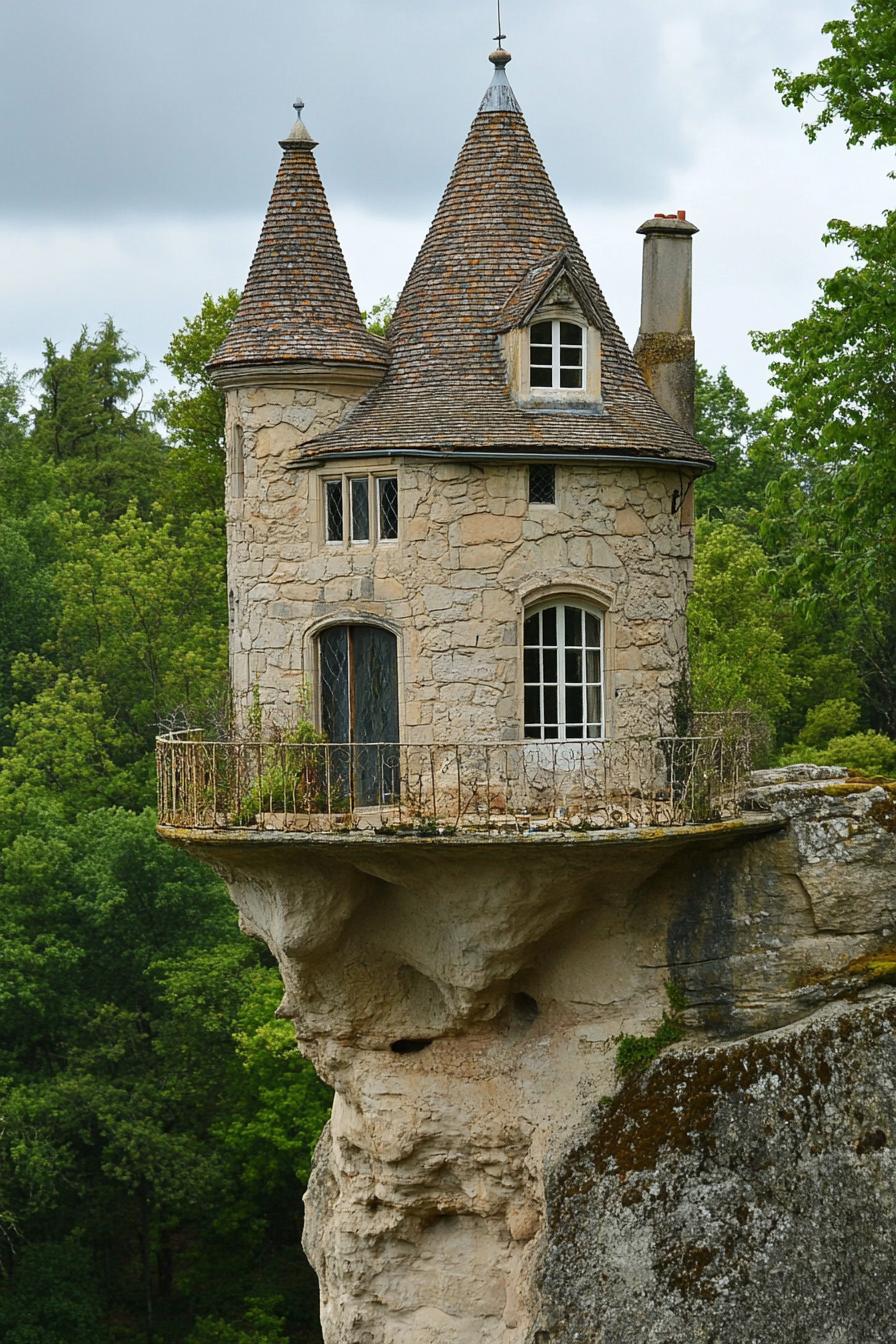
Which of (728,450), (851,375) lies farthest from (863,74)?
(728,450)

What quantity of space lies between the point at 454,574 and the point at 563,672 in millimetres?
1485

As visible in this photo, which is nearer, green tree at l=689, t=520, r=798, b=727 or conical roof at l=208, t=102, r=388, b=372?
conical roof at l=208, t=102, r=388, b=372

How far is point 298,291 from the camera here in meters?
20.8

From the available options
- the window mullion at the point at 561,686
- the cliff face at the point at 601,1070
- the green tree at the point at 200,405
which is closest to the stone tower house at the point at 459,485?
the window mullion at the point at 561,686

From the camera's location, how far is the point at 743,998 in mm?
20234

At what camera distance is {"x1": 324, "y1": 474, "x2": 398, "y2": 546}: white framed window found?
65.9 ft

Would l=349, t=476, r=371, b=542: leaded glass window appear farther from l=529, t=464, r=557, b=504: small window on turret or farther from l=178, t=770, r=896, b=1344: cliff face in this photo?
l=178, t=770, r=896, b=1344: cliff face

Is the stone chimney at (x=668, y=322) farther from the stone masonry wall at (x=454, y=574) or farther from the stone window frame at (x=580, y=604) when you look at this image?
the stone window frame at (x=580, y=604)

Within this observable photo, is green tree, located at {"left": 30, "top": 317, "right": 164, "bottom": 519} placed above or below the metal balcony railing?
above

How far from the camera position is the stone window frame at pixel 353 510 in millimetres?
20047

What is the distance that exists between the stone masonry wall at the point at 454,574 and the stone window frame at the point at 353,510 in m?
0.04

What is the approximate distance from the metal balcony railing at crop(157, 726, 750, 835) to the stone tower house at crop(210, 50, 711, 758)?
0.27 meters

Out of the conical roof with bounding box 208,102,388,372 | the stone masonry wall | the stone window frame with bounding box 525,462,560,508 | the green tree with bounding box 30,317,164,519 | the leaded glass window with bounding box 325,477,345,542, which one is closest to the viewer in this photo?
the stone masonry wall

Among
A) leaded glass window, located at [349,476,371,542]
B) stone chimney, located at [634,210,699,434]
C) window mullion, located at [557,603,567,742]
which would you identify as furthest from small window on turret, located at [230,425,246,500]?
stone chimney, located at [634,210,699,434]
